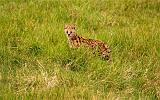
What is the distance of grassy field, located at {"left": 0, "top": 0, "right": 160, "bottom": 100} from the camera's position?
5.95m

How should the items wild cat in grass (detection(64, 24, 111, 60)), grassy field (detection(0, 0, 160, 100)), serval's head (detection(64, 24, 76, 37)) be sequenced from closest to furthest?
grassy field (detection(0, 0, 160, 100)) < wild cat in grass (detection(64, 24, 111, 60)) < serval's head (detection(64, 24, 76, 37))

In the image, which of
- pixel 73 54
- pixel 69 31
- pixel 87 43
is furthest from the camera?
pixel 69 31

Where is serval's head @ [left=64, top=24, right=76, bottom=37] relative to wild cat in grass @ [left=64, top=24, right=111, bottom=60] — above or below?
above

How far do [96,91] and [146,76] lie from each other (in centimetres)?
100

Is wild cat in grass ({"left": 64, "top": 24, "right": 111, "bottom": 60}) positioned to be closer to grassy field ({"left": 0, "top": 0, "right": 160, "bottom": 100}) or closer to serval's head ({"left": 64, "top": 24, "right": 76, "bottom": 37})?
serval's head ({"left": 64, "top": 24, "right": 76, "bottom": 37})

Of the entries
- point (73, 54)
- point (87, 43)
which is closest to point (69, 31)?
point (87, 43)

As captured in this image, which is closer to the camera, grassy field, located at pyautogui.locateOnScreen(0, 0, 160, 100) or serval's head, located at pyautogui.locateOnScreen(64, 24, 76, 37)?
Result: grassy field, located at pyautogui.locateOnScreen(0, 0, 160, 100)

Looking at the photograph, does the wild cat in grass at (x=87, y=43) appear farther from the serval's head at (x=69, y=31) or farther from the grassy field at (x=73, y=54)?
the grassy field at (x=73, y=54)

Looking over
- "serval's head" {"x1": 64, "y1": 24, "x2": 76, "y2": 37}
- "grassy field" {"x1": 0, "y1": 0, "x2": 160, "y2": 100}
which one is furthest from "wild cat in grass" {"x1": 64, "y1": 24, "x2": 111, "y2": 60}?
"grassy field" {"x1": 0, "y1": 0, "x2": 160, "y2": 100}

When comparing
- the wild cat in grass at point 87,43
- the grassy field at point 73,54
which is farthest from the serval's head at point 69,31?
the grassy field at point 73,54

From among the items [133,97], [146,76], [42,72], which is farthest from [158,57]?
[42,72]

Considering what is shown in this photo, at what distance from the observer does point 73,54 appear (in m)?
7.04

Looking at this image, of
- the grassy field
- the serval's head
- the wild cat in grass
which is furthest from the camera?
the serval's head

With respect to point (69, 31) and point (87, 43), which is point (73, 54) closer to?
point (87, 43)
